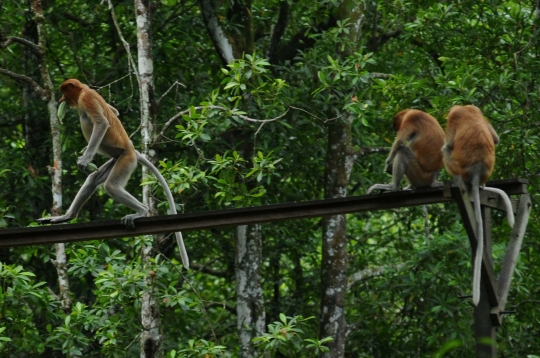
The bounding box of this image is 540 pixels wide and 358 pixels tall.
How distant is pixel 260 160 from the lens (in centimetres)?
812

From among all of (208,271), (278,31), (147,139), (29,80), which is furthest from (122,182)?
(208,271)

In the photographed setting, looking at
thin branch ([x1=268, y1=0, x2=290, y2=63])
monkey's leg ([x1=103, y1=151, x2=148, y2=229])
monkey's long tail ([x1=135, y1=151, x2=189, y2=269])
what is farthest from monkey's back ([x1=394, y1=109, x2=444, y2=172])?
thin branch ([x1=268, y1=0, x2=290, y2=63])

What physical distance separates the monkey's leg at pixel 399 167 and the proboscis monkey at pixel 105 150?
139 cm

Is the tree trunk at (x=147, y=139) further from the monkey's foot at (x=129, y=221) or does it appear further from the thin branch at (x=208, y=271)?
the thin branch at (x=208, y=271)

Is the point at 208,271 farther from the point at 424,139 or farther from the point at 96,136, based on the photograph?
the point at 424,139

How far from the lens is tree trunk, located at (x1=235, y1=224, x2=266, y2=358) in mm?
9953

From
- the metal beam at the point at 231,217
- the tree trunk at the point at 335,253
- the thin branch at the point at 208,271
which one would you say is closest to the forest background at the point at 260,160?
the tree trunk at the point at 335,253

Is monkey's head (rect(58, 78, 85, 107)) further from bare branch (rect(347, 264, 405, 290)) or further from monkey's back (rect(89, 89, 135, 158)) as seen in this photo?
bare branch (rect(347, 264, 405, 290))

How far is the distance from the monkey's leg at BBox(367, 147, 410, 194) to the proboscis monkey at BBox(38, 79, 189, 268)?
1.39m

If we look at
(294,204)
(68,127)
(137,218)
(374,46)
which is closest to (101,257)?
(68,127)

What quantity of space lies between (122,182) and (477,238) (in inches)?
94.0

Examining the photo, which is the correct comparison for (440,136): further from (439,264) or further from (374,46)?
(374,46)

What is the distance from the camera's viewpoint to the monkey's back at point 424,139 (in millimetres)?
6164

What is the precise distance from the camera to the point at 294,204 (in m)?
5.68
